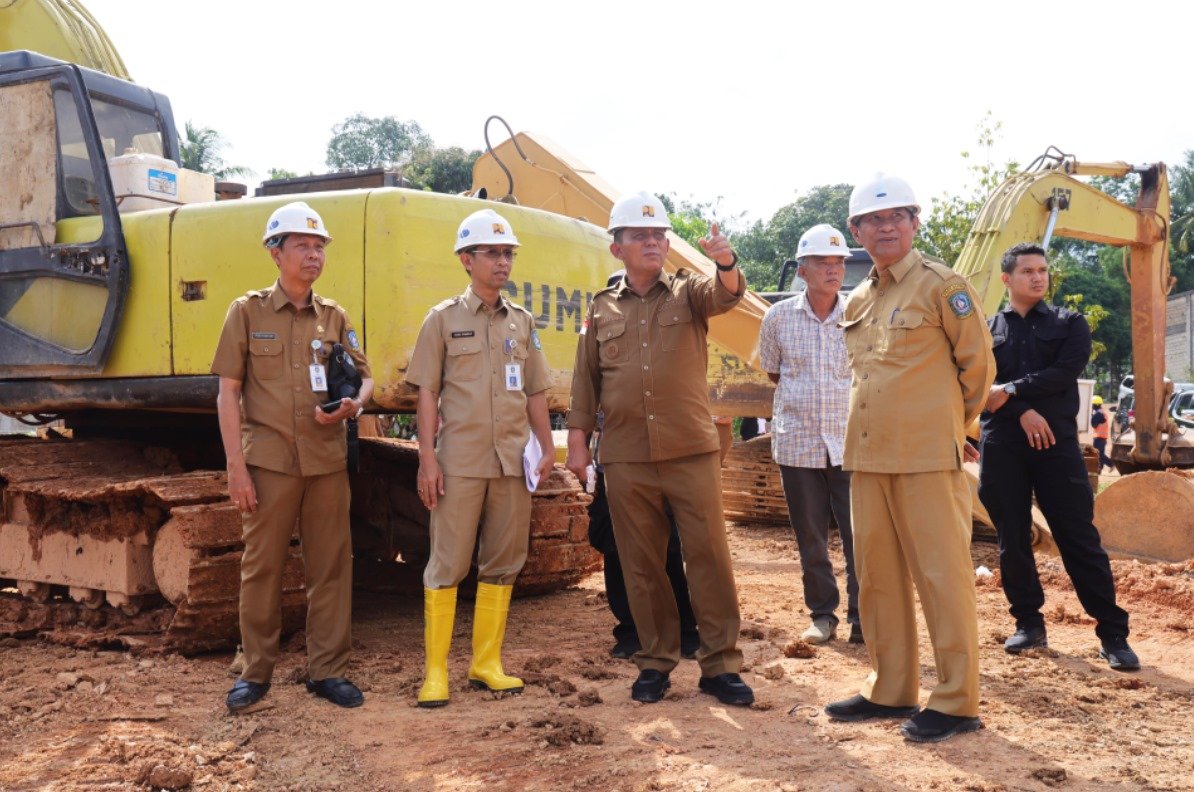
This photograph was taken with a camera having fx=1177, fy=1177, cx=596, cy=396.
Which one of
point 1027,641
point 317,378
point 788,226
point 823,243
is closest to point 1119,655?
point 1027,641

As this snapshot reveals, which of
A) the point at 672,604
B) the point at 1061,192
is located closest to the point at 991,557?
the point at 1061,192

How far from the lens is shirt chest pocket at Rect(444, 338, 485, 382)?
15.6ft

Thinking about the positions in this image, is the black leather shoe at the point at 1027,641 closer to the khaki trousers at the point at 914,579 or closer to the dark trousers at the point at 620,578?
the khaki trousers at the point at 914,579

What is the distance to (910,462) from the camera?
4031mm

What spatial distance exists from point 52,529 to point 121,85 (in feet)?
8.33

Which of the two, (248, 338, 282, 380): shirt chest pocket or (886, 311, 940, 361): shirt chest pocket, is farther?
(248, 338, 282, 380): shirt chest pocket

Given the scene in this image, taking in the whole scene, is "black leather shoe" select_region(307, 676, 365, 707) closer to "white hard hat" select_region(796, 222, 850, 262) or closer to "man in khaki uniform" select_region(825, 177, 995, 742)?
"man in khaki uniform" select_region(825, 177, 995, 742)

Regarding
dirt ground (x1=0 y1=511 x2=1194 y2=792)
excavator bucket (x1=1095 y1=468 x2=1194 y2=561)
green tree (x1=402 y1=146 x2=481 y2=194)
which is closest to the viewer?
dirt ground (x1=0 y1=511 x2=1194 y2=792)

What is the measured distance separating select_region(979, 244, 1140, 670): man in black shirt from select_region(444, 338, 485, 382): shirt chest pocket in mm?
2276

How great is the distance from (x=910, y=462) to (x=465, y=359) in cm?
180

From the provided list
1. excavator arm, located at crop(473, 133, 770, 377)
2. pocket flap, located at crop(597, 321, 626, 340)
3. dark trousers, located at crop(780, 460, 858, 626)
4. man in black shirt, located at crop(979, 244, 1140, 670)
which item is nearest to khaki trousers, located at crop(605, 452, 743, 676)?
pocket flap, located at crop(597, 321, 626, 340)

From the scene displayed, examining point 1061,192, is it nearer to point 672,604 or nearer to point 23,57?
point 672,604

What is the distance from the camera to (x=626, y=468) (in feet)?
15.2

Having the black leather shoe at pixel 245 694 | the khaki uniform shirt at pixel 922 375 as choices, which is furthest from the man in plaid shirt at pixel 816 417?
the black leather shoe at pixel 245 694
